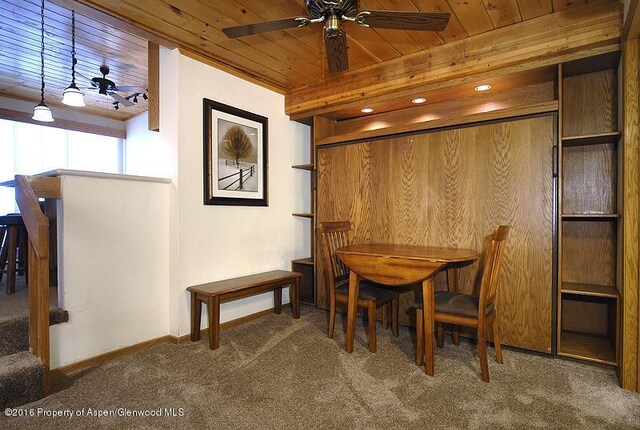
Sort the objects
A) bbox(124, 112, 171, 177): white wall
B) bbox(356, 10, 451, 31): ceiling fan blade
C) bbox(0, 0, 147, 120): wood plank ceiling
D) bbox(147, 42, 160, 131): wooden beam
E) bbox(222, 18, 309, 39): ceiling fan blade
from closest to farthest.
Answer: bbox(356, 10, 451, 31): ceiling fan blade < bbox(222, 18, 309, 39): ceiling fan blade < bbox(0, 0, 147, 120): wood plank ceiling < bbox(147, 42, 160, 131): wooden beam < bbox(124, 112, 171, 177): white wall

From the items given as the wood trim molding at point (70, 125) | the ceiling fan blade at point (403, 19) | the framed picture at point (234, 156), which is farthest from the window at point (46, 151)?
the ceiling fan blade at point (403, 19)

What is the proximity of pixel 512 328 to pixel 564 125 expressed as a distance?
1583mm

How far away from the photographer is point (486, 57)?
8.27 feet

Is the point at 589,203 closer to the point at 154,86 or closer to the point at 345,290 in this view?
the point at 345,290

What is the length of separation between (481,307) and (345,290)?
0.98 metres

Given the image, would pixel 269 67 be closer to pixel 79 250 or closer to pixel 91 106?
pixel 79 250

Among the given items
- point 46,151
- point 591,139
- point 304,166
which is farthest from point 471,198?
point 46,151

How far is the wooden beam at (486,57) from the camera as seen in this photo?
2.14 m

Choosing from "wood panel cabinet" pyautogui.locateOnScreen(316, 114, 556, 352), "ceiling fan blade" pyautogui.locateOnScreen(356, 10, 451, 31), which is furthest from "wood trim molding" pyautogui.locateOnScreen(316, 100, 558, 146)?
"ceiling fan blade" pyautogui.locateOnScreen(356, 10, 451, 31)

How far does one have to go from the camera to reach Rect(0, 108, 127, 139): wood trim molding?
438 centimetres

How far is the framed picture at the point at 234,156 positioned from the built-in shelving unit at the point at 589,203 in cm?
247

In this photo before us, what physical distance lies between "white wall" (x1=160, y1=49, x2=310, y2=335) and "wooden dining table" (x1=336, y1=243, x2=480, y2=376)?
3.79 ft

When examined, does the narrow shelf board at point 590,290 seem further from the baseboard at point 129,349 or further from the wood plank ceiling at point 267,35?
the baseboard at point 129,349

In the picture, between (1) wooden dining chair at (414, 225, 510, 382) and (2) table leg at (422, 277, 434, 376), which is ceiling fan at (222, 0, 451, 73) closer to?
(1) wooden dining chair at (414, 225, 510, 382)
